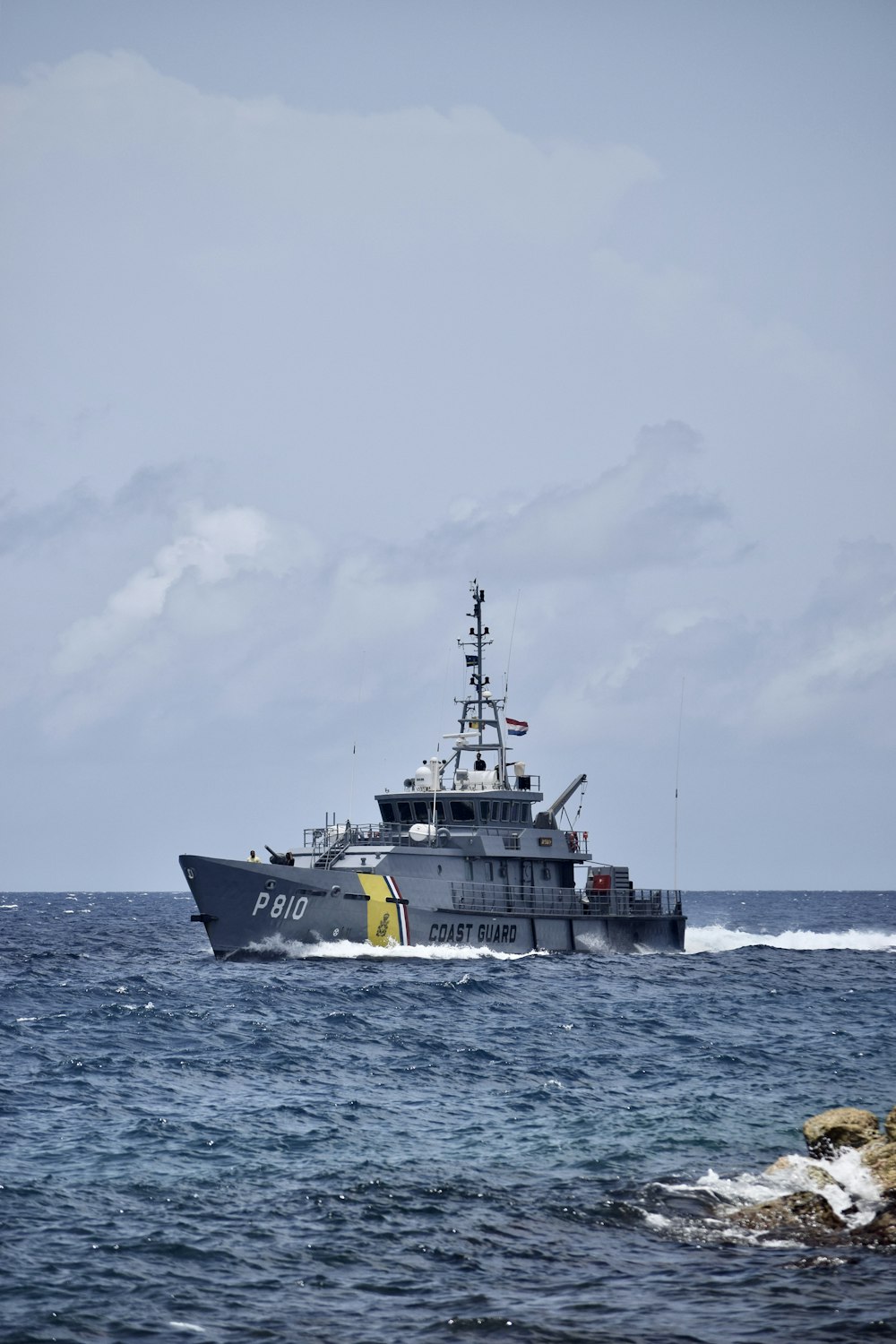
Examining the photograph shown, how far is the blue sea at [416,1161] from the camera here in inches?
534

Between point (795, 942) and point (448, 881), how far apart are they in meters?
31.6

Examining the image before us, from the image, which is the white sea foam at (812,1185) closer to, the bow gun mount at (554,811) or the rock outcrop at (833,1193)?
the rock outcrop at (833,1193)

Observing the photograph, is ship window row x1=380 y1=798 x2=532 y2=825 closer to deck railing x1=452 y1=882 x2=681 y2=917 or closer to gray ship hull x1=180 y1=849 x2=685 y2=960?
gray ship hull x1=180 y1=849 x2=685 y2=960

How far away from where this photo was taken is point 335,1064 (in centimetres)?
2642

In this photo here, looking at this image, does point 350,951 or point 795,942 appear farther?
point 795,942

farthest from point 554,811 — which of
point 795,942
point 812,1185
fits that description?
point 812,1185

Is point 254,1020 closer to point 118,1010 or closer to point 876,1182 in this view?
point 118,1010

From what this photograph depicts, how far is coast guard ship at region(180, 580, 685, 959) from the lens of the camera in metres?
44.8

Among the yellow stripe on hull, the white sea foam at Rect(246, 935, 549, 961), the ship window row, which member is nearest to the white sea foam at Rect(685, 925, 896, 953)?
the ship window row

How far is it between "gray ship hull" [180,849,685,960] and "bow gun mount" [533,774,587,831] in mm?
3003

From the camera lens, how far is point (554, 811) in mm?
53438

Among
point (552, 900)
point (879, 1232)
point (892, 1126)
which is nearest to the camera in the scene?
point (879, 1232)

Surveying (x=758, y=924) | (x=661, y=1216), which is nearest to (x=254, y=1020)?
(x=661, y=1216)

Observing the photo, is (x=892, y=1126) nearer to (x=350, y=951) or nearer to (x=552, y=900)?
(x=350, y=951)
